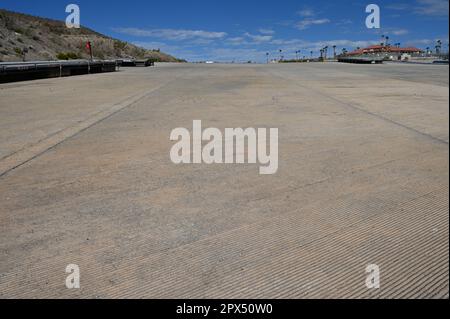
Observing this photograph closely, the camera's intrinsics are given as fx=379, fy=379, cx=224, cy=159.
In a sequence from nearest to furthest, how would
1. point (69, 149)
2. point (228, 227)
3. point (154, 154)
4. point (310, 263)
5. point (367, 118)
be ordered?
1. point (310, 263)
2. point (228, 227)
3. point (154, 154)
4. point (69, 149)
5. point (367, 118)

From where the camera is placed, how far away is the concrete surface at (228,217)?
2.79 metres

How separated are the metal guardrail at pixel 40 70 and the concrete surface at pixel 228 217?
2015cm

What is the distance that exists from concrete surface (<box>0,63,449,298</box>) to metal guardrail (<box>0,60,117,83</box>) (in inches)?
793

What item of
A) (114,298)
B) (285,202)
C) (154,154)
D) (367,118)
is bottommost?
(114,298)

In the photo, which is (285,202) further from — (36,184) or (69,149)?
(69,149)

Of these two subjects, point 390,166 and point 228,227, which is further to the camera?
point 390,166

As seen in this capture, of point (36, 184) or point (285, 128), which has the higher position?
→ point (285, 128)

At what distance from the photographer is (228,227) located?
3.70 metres

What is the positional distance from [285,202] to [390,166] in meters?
2.02

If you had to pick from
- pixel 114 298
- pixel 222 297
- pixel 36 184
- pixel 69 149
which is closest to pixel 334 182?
pixel 222 297

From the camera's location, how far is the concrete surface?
9.14 feet

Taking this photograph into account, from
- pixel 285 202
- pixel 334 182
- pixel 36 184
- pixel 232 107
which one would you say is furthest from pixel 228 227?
pixel 232 107

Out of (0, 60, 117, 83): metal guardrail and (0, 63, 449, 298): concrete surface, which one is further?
(0, 60, 117, 83): metal guardrail

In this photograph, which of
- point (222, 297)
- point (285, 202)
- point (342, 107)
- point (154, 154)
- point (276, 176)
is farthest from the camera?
point (342, 107)
